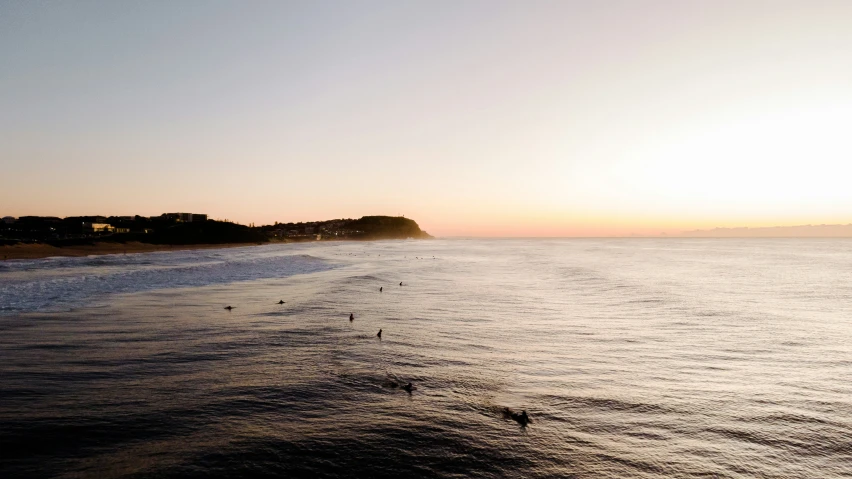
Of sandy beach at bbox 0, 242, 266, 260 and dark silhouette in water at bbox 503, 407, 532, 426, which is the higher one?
sandy beach at bbox 0, 242, 266, 260

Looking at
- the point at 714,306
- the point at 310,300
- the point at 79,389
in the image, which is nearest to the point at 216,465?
the point at 79,389

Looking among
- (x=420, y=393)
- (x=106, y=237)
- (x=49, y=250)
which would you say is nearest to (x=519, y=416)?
(x=420, y=393)

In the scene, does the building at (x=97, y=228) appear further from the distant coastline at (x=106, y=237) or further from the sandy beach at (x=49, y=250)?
the sandy beach at (x=49, y=250)

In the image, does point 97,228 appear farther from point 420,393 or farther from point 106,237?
point 420,393

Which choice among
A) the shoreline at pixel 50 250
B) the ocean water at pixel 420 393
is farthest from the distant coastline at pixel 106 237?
the ocean water at pixel 420 393

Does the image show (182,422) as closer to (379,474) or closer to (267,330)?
(379,474)

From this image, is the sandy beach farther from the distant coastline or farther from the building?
the building

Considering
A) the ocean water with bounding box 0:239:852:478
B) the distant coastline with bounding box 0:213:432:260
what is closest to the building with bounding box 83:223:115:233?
the distant coastline with bounding box 0:213:432:260
